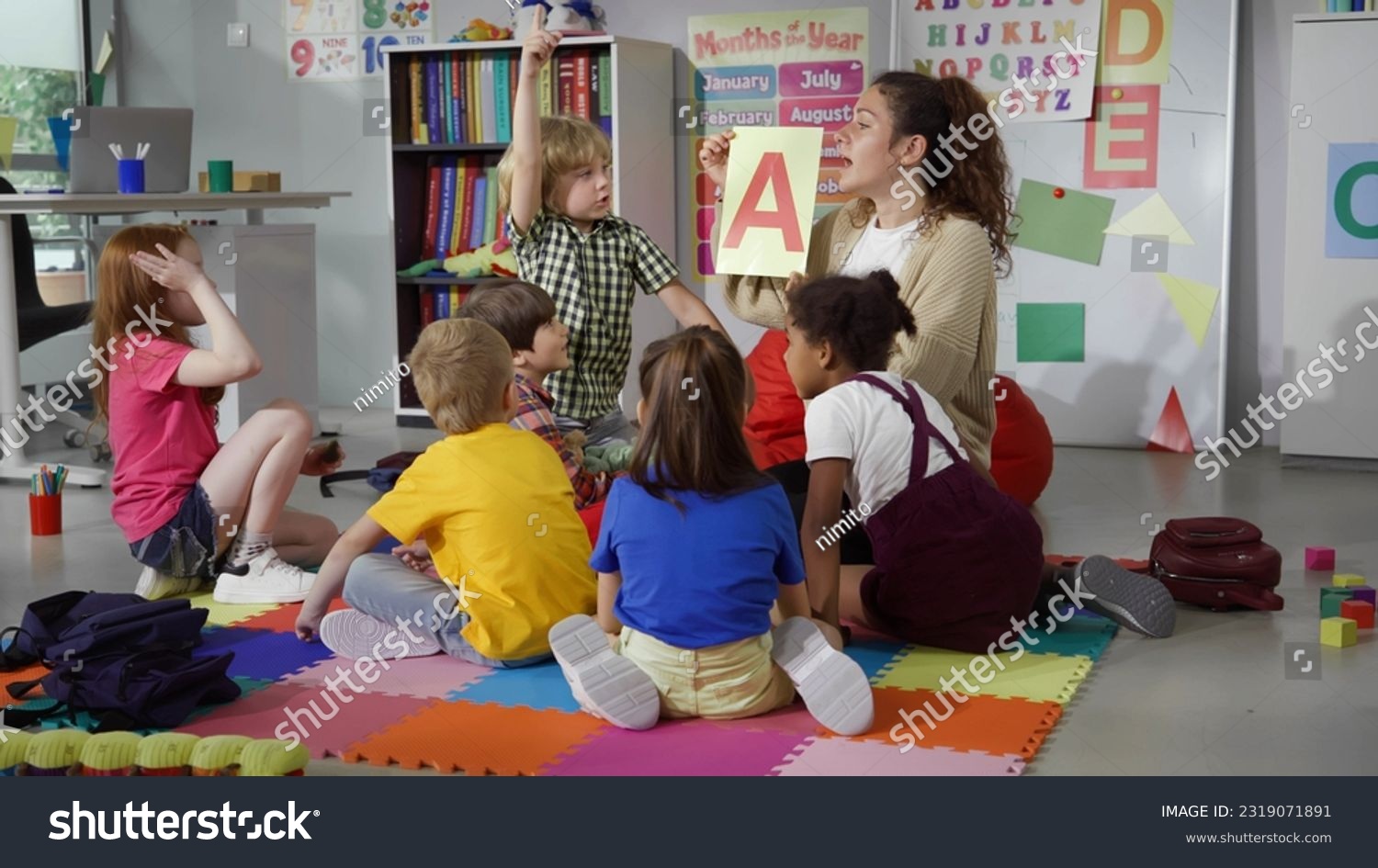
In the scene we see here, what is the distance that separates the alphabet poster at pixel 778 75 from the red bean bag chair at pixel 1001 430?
141cm

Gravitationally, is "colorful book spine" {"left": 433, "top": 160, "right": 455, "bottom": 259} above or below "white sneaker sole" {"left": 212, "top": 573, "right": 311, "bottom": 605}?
above

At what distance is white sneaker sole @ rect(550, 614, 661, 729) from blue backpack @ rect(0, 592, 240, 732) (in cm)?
60

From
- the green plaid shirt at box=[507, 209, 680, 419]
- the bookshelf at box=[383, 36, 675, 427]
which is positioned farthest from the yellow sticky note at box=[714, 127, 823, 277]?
the bookshelf at box=[383, 36, 675, 427]

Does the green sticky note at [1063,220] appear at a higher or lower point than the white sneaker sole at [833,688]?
higher

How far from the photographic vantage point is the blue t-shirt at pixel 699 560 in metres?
2.35

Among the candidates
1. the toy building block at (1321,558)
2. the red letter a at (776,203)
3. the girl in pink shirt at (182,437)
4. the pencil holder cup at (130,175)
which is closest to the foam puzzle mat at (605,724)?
the girl in pink shirt at (182,437)

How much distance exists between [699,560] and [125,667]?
926 mm

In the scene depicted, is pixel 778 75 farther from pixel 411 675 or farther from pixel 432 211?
pixel 411 675

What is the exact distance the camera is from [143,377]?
3275mm

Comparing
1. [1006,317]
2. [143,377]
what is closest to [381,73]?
[1006,317]

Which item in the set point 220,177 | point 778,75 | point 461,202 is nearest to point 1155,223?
point 778,75

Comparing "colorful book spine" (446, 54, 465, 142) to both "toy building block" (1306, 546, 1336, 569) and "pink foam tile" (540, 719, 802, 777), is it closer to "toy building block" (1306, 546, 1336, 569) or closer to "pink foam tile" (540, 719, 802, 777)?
"toy building block" (1306, 546, 1336, 569)

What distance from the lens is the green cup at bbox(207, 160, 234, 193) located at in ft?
16.5

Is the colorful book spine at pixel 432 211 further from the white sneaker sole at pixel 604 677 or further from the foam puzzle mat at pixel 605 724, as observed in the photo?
the white sneaker sole at pixel 604 677
